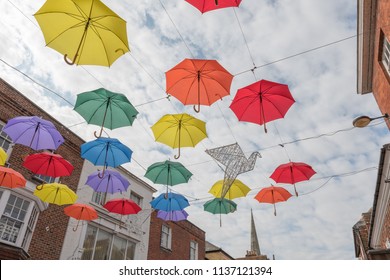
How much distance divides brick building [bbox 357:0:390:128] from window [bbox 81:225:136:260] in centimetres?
1467

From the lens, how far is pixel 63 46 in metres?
5.59

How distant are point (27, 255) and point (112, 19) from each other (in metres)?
10.4

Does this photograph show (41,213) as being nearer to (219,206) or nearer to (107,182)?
(107,182)

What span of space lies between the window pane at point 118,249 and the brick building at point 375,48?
15.0 meters

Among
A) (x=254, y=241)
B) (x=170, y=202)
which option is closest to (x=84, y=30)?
(x=170, y=202)

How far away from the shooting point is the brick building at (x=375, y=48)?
8625 mm

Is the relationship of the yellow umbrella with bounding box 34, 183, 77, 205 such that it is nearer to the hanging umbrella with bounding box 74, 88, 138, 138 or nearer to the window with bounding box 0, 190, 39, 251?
the window with bounding box 0, 190, 39, 251

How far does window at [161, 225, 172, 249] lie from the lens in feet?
68.1

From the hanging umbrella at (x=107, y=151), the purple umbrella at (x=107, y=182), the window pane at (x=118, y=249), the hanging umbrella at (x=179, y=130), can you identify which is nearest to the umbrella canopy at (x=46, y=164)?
the hanging umbrella at (x=107, y=151)

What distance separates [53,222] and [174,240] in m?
10.9

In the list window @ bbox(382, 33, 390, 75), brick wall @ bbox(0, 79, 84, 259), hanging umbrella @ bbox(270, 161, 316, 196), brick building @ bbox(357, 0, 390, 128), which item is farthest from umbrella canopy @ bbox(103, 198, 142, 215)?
window @ bbox(382, 33, 390, 75)

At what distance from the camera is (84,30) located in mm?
5527

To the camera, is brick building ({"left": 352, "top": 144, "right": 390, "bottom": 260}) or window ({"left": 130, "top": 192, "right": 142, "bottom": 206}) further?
window ({"left": 130, "top": 192, "right": 142, "bottom": 206})

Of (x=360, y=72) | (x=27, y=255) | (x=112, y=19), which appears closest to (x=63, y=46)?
(x=112, y=19)
